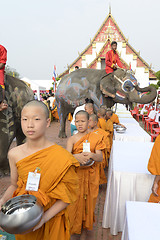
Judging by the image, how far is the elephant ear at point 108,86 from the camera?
17.5 feet

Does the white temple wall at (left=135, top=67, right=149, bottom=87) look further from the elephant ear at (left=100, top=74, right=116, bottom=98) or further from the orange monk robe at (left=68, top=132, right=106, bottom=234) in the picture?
the orange monk robe at (left=68, top=132, right=106, bottom=234)

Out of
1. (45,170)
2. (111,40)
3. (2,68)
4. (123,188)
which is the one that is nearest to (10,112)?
(2,68)

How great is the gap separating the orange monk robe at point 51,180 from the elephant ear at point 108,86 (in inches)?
165

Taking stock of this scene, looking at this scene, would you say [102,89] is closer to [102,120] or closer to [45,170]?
[102,120]

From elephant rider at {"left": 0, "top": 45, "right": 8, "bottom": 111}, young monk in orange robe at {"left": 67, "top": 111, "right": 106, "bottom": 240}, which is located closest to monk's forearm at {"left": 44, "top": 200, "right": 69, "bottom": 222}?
young monk in orange robe at {"left": 67, "top": 111, "right": 106, "bottom": 240}

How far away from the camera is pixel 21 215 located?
105cm

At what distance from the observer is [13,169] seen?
1.37m

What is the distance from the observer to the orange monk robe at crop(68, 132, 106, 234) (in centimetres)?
224

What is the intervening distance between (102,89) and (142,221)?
4326 mm

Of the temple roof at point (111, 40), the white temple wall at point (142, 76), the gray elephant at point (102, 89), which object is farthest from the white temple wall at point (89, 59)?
the gray elephant at point (102, 89)

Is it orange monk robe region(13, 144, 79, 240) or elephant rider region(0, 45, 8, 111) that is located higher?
elephant rider region(0, 45, 8, 111)

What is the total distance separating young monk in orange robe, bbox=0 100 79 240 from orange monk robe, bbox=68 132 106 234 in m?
0.87

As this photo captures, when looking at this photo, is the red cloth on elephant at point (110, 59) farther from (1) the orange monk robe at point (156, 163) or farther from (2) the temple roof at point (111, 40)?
(2) the temple roof at point (111, 40)

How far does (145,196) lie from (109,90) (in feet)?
11.6
